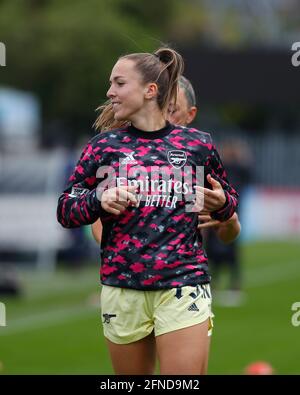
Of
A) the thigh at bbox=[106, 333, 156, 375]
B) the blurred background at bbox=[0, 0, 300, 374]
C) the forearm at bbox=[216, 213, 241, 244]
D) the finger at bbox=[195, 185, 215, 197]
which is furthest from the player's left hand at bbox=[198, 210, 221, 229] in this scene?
the blurred background at bbox=[0, 0, 300, 374]

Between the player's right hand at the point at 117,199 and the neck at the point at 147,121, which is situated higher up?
the neck at the point at 147,121

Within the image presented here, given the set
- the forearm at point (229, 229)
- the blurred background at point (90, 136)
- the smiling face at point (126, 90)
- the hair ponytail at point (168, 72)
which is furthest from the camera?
the blurred background at point (90, 136)

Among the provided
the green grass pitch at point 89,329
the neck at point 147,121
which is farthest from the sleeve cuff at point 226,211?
the green grass pitch at point 89,329

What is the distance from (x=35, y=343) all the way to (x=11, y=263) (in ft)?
26.7

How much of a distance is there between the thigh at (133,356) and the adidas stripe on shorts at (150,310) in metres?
0.04

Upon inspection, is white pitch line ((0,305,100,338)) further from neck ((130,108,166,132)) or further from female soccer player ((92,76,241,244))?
neck ((130,108,166,132))

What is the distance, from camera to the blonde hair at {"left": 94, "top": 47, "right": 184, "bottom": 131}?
634 cm

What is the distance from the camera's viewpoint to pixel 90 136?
34.6 metres

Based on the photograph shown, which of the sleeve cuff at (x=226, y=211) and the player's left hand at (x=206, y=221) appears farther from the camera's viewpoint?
the player's left hand at (x=206, y=221)

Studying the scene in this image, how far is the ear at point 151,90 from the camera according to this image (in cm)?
636

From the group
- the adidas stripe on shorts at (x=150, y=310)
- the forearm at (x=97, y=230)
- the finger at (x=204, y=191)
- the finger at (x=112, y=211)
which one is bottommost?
the adidas stripe on shorts at (x=150, y=310)

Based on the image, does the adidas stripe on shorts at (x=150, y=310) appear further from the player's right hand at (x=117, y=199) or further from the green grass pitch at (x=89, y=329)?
the green grass pitch at (x=89, y=329)

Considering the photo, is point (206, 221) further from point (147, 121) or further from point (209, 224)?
point (147, 121)

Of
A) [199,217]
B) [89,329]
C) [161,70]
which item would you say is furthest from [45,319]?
[161,70]
